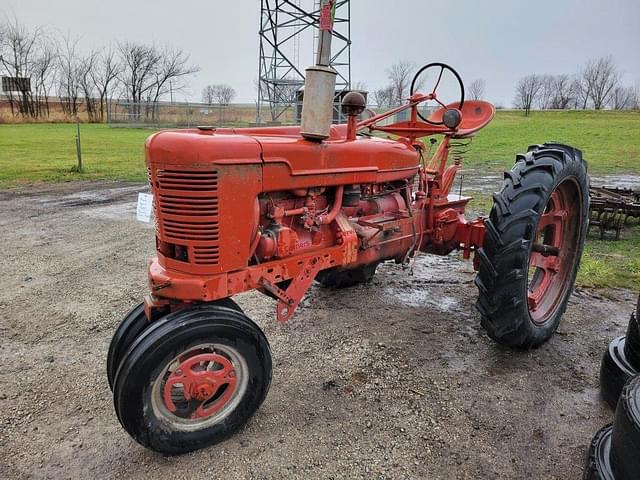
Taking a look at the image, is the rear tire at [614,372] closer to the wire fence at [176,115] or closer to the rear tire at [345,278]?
the rear tire at [345,278]

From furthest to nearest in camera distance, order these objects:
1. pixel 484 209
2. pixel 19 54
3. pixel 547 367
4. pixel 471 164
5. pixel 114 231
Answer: pixel 19 54
pixel 471 164
pixel 484 209
pixel 114 231
pixel 547 367

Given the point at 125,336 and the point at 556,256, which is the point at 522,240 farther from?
the point at 125,336

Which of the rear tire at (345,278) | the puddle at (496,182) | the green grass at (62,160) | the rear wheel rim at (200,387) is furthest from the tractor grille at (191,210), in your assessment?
the green grass at (62,160)

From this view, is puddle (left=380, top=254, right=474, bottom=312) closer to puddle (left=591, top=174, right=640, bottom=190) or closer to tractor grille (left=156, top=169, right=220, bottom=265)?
tractor grille (left=156, top=169, right=220, bottom=265)

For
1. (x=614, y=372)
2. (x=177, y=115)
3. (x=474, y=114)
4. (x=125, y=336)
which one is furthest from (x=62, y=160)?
(x=177, y=115)

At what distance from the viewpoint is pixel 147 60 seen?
45875 mm

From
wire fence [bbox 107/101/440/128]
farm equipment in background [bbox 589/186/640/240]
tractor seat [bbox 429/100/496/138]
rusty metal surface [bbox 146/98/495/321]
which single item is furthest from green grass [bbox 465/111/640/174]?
wire fence [bbox 107/101/440/128]

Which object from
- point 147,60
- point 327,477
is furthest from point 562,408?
point 147,60

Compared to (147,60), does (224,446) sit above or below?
below

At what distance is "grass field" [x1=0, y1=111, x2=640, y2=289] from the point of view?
516 centimetres

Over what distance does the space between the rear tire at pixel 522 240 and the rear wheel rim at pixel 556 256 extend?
0.4 inches

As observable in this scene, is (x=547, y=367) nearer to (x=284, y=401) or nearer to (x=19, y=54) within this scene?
(x=284, y=401)

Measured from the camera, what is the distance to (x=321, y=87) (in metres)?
2.45

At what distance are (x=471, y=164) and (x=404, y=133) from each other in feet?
37.5
